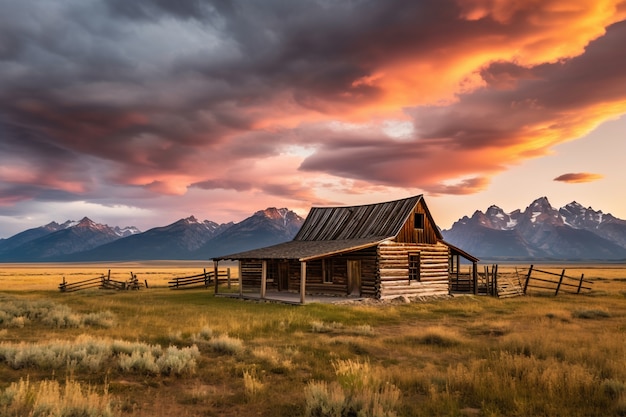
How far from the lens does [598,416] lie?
6848 millimetres

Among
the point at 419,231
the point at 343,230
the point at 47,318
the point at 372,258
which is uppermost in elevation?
the point at 343,230

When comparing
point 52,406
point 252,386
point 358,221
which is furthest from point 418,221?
point 52,406

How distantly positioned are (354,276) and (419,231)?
18.2 feet

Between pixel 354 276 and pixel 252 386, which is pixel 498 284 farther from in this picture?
pixel 252 386

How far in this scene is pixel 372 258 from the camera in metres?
27.4

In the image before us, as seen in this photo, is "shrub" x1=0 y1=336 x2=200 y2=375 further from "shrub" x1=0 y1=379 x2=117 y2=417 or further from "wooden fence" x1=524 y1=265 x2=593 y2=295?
"wooden fence" x1=524 y1=265 x2=593 y2=295

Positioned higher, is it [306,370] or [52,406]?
[52,406]

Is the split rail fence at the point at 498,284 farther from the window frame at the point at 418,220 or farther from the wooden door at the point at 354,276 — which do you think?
the wooden door at the point at 354,276

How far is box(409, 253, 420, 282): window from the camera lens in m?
29.5

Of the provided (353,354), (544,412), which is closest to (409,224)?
(353,354)

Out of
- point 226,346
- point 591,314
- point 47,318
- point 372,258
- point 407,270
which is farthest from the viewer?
point 407,270

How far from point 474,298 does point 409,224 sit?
659cm

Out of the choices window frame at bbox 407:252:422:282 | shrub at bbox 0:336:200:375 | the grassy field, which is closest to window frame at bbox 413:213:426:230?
window frame at bbox 407:252:422:282

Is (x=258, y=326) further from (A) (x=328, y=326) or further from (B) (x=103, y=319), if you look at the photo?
(B) (x=103, y=319)
